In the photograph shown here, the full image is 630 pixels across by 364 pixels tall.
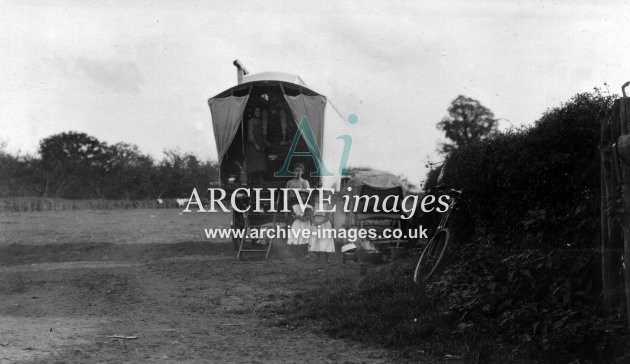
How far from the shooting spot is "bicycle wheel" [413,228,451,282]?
7.32 m

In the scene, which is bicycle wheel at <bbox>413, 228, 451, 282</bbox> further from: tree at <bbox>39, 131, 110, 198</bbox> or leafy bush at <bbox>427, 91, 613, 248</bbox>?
tree at <bbox>39, 131, 110, 198</bbox>

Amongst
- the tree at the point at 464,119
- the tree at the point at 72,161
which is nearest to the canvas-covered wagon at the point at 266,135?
the tree at the point at 464,119

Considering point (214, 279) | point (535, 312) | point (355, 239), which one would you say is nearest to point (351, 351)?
point (535, 312)

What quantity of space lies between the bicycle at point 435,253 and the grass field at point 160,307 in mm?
1206

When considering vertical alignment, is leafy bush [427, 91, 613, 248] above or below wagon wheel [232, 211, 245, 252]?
above

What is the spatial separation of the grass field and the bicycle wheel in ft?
3.93

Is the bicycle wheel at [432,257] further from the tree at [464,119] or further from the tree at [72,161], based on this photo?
the tree at [72,161]

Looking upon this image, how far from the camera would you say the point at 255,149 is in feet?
43.5

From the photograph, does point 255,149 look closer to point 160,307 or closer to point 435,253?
point 435,253

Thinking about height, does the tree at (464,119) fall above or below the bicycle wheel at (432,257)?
above

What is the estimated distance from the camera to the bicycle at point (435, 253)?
24.1 ft

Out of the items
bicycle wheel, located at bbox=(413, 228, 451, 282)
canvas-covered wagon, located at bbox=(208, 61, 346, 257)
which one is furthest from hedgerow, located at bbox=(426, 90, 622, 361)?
canvas-covered wagon, located at bbox=(208, 61, 346, 257)

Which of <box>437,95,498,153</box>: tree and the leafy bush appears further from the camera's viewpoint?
<box>437,95,498,153</box>: tree

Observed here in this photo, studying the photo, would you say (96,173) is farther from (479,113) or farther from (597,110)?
(597,110)
